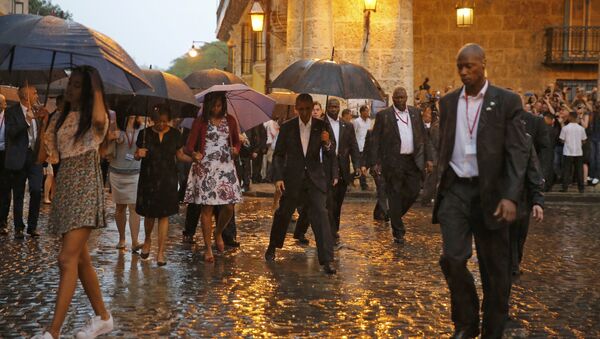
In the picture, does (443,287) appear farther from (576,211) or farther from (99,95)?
(576,211)

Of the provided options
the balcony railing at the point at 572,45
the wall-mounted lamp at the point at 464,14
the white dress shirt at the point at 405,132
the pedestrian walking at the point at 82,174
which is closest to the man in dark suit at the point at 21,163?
the white dress shirt at the point at 405,132

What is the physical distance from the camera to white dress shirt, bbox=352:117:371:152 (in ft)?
75.9

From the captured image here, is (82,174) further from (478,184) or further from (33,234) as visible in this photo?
(33,234)

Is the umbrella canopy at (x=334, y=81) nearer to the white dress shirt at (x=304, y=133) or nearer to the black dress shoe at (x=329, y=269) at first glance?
the white dress shirt at (x=304, y=133)

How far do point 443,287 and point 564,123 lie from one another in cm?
1475

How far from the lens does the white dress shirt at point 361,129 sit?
23.1 metres

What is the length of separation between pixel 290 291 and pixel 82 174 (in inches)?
112

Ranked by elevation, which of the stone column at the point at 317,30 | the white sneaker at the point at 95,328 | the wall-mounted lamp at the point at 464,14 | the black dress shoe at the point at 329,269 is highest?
the wall-mounted lamp at the point at 464,14

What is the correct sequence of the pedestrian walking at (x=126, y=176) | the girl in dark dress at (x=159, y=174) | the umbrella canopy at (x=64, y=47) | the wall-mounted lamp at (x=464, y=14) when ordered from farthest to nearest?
the wall-mounted lamp at (x=464, y=14), the pedestrian walking at (x=126, y=176), the girl in dark dress at (x=159, y=174), the umbrella canopy at (x=64, y=47)

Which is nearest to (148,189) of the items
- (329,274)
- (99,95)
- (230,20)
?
(329,274)

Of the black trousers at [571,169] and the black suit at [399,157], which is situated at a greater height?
the black suit at [399,157]

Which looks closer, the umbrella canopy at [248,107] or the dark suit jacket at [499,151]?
the dark suit jacket at [499,151]

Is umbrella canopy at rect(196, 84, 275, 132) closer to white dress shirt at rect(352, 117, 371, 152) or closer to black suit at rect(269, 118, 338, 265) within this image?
black suit at rect(269, 118, 338, 265)

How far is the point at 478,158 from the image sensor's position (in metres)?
7.21
